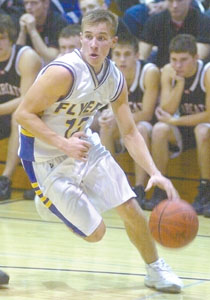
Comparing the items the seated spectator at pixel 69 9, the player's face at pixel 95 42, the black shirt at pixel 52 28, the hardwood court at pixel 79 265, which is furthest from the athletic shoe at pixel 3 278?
the seated spectator at pixel 69 9

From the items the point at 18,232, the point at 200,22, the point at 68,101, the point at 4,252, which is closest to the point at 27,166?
the point at 68,101

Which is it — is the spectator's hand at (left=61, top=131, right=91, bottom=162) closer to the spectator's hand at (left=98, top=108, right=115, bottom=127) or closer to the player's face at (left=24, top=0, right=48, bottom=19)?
the spectator's hand at (left=98, top=108, right=115, bottom=127)

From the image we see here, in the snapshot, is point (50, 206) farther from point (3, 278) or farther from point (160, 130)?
point (160, 130)

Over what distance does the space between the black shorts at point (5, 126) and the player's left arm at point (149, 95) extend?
4.51ft

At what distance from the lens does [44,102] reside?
4.42 metres

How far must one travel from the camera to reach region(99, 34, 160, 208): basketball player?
7703 mm

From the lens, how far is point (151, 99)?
7.86m

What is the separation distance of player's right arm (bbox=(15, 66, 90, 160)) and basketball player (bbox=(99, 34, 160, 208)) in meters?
3.26

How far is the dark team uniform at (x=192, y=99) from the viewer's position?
25.5ft

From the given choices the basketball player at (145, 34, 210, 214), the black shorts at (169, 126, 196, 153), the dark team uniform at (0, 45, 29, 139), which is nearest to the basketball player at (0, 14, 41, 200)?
the dark team uniform at (0, 45, 29, 139)

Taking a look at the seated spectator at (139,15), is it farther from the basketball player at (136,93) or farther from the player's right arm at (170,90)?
the player's right arm at (170,90)

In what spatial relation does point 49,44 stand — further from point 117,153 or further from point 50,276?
point 50,276

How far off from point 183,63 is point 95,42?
3171 mm

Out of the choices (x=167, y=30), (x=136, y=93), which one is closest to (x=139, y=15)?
(x=167, y=30)
